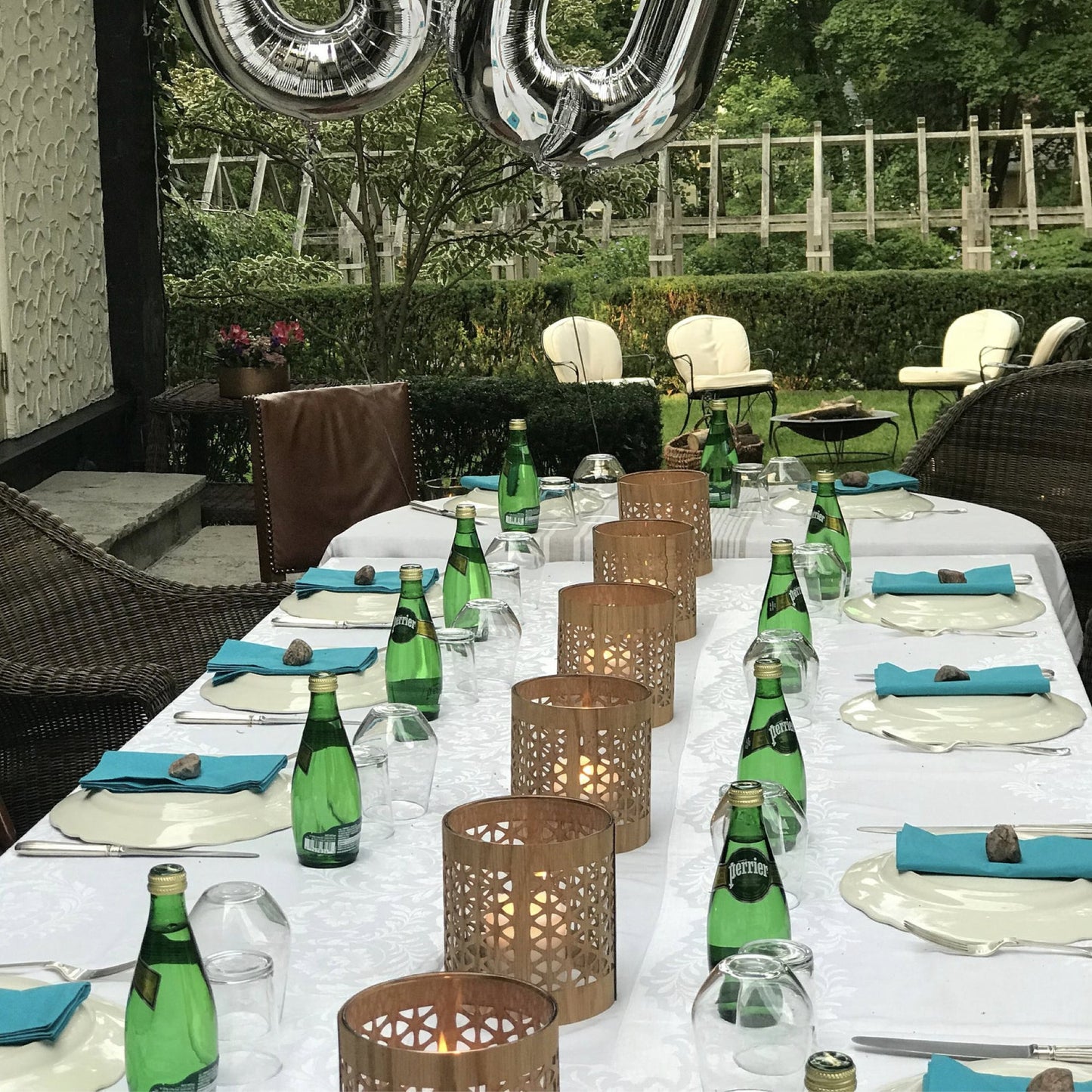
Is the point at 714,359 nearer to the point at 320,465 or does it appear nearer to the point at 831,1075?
the point at 320,465

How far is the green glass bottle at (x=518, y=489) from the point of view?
9.47 feet

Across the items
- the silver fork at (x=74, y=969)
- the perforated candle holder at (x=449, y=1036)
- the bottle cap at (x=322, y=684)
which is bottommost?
the silver fork at (x=74, y=969)

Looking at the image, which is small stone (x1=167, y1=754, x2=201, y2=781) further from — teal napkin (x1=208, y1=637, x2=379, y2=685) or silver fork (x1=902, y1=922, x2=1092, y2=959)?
silver fork (x1=902, y1=922, x2=1092, y2=959)

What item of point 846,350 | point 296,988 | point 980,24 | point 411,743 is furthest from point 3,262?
point 980,24

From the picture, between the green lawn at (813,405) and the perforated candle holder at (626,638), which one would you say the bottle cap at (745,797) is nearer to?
the perforated candle holder at (626,638)

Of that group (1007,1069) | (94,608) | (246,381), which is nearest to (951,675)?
(1007,1069)

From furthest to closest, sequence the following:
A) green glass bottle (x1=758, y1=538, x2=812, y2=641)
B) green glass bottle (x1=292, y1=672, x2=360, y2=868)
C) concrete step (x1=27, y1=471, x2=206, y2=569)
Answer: concrete step (x1=27, y1=471, x2=206, y2=569), green glass bottle (x1=758, y1=538, x2=812, y2=641), green glass bottle (x1=292, y1=672, x2=360, y2=868)

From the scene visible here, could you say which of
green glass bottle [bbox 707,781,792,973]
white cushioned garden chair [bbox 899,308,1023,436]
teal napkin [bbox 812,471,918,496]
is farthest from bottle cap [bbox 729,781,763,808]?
white cushioned garden chair [bbox 899,308,1023,436]

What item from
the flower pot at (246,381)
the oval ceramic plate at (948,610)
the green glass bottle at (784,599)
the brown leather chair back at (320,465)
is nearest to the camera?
the green glass bottle at (784,599)

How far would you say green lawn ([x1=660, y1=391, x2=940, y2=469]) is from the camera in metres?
8.74

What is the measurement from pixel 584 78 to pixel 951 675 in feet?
4.15

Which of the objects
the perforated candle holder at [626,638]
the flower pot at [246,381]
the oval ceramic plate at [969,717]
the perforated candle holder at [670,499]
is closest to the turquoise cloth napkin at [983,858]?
the oval ceramic plate at [969,717]

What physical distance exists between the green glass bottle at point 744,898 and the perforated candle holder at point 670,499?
1.31 m

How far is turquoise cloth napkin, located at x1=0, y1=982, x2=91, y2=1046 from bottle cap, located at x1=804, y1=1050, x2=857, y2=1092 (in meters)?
0.55
